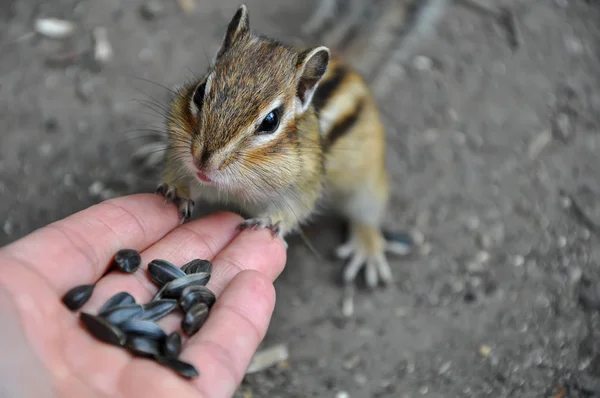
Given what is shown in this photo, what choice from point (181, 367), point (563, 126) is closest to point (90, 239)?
point (181, 367)

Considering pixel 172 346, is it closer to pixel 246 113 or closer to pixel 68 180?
pixel 246 113

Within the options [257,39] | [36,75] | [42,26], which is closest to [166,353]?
[257,39]

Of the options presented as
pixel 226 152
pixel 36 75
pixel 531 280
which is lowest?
pixel 531 280

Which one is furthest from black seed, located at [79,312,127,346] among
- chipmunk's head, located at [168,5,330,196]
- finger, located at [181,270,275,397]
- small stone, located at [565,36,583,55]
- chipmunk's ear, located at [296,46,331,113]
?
small stone, located at [565,36,583,55]

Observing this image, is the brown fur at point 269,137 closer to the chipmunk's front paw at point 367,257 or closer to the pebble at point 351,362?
the chipmunk's front paw at point 367,257

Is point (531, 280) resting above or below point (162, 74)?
below

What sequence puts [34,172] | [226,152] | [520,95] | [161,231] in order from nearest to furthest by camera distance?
[226,152] → [161,231] → [34,172] → [520,95]

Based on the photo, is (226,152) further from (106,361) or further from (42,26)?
(42,26)
